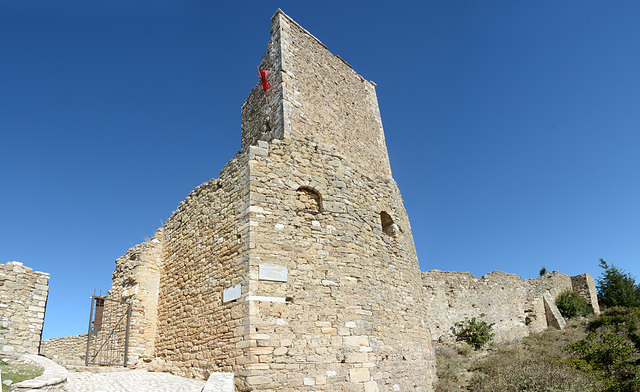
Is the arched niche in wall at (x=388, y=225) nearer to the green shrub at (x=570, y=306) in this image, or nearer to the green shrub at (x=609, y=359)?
the green shrub at (x=609, y=359)

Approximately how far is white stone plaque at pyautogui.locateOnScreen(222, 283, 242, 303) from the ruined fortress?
3 cm

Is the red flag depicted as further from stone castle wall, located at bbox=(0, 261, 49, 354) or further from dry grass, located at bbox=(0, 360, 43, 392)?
dry grass, located at bbox=(0, 360, 43, 392)

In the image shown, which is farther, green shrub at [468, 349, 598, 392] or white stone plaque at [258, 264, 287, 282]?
green shrub at [468, 349, 598, 392]

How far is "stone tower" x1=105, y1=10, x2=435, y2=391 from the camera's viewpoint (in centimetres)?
767

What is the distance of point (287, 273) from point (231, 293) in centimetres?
112

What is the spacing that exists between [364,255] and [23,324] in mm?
7727

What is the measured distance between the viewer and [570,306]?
78.1ft

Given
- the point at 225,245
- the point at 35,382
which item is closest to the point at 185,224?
the point at 225,245

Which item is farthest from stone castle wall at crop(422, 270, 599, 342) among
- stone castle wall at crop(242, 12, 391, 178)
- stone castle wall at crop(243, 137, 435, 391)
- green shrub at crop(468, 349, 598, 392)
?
stone castle wall at crop(243, 137, 435, 391)

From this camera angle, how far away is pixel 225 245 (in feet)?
28.6

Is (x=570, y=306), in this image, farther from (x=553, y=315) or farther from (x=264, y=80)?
(x=264, y=80)

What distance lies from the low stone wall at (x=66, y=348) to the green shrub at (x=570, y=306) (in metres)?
23.6

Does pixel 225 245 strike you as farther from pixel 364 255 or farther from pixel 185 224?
pixel 364 255

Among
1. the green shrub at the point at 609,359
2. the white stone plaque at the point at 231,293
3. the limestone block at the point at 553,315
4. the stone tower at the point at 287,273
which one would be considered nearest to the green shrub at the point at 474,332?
the green shrub at the point at 609,359
